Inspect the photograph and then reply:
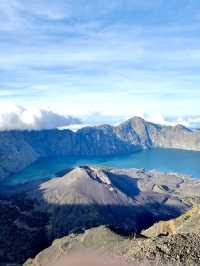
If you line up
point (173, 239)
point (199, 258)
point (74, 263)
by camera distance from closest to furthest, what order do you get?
point (199, 258) < point (173, 239) < point (74, 263)

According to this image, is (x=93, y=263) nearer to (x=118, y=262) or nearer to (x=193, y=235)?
(x=118, y=262)

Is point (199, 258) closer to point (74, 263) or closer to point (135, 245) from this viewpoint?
point (135, 245)

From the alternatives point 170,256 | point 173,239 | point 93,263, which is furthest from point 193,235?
point 93,263

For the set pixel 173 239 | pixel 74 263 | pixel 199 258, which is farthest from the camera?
pixel 74 263

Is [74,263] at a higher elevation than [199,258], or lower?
lower

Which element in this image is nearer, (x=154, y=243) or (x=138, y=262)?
(x=138, y=262)

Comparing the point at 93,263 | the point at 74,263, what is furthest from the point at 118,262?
the point at 74,263

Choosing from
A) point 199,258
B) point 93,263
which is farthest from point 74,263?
point 199,258

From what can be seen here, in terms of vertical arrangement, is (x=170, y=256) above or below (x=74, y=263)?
above

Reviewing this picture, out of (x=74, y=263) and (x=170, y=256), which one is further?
(x=74, y=263)
